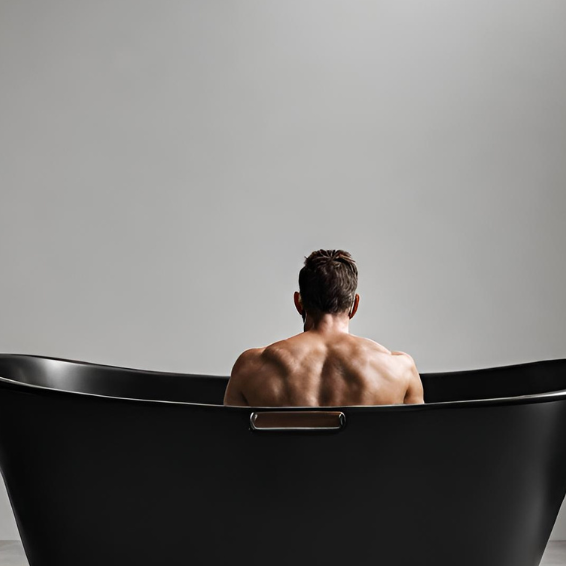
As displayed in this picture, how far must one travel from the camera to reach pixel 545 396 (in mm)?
1521

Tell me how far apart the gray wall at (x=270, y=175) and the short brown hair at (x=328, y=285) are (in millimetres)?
1087

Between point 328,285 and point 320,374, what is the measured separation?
8.0 inches

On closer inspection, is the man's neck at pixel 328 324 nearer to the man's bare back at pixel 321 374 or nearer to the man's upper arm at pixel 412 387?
the man's bare back at pixel 321 374

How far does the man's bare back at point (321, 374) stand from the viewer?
5.68ft

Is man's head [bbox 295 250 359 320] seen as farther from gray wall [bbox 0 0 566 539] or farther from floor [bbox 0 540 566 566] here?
floor [bbox 0 540 566 566]

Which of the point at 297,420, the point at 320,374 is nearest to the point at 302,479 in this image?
the point at 297,420

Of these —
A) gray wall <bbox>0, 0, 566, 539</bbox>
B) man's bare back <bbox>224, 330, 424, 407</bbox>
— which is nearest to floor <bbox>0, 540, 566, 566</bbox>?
gray wall <bbox>0, 0, 566, 539</bbox>

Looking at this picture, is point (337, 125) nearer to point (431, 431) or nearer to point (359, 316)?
point (359, 316)

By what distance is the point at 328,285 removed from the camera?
5.93 ft

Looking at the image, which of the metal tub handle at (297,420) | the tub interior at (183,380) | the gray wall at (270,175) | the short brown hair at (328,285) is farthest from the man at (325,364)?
the gray wall at (270,175)

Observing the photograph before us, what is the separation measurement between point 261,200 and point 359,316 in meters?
0.55

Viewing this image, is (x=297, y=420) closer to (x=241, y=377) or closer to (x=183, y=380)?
(x=241, y=377)

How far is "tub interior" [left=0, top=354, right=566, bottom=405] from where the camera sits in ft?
7.28

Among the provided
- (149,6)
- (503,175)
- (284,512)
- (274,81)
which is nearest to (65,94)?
(149,6)
